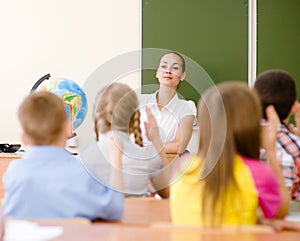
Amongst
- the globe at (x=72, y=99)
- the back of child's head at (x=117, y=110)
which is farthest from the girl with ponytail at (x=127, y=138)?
the globe at (x=72, y=99)

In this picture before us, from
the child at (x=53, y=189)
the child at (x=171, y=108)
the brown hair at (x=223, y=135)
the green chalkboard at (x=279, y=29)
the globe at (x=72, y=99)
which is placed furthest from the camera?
the green chalkboard at (x=279, y=29)

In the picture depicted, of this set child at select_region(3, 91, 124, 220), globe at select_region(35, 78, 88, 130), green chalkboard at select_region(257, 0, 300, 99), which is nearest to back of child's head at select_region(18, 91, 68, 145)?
child at select_region(3, 91, 124, 220)

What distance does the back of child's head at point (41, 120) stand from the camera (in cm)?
210

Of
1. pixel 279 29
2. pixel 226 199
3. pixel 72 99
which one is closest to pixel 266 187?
pixel 226 199

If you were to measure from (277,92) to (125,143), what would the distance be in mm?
640

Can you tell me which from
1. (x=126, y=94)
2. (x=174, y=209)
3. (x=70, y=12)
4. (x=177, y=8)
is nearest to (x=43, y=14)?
(x=70, y=12)

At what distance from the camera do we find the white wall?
209 inches

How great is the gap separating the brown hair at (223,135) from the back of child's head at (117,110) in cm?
59

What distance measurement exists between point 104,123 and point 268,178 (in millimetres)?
808

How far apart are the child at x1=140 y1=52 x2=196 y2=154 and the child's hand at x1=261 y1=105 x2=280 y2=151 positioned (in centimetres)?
147

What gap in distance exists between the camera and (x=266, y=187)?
6.18 ft

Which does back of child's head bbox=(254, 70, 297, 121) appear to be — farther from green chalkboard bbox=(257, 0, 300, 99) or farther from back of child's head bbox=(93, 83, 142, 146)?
green chalkboard bbox=(257, 0, 300, 99)

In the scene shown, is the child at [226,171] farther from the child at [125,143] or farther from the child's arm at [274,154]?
the child at [125,143]

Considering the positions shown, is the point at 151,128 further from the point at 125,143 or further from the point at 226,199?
the point at 226,199
